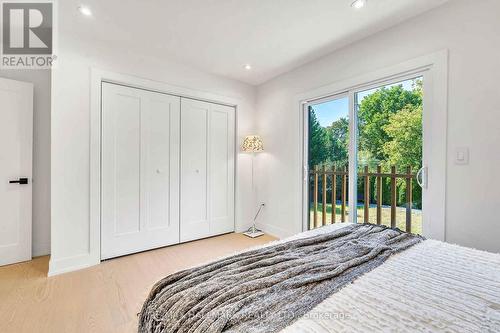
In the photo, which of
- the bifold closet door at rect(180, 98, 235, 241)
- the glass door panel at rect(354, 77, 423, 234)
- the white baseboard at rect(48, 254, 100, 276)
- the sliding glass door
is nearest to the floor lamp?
the bifold closet door at rect(180, 98, 235, 241)

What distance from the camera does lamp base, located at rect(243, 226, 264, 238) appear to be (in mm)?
3561

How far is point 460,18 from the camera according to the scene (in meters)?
1.86

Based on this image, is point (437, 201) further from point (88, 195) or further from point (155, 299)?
point (88, 195)

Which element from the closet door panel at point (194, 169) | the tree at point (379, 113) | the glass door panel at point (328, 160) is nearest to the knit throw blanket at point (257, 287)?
the tree at point (379, 113)

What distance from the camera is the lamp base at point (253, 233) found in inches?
140

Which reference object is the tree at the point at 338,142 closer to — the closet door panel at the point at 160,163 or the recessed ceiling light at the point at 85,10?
the closet door panel at the point at 160,163

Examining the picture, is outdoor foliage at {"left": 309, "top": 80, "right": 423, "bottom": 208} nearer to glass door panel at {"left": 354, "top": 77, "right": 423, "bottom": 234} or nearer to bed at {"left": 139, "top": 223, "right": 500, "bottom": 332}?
glass door panel at {"left": 354, "top": 77, "right": 423, "bottom": 234}

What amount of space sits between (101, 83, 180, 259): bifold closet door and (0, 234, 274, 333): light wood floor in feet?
0.81

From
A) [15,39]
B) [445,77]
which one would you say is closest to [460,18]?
[445,77]

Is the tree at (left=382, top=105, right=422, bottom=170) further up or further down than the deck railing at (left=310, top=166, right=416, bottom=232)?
further up

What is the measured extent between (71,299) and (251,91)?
3453mm

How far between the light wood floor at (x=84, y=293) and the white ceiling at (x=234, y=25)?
2.49 metres

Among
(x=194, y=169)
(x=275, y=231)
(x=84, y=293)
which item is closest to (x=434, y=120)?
(x=275, y=231)

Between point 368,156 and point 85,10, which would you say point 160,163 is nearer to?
point 85,10
